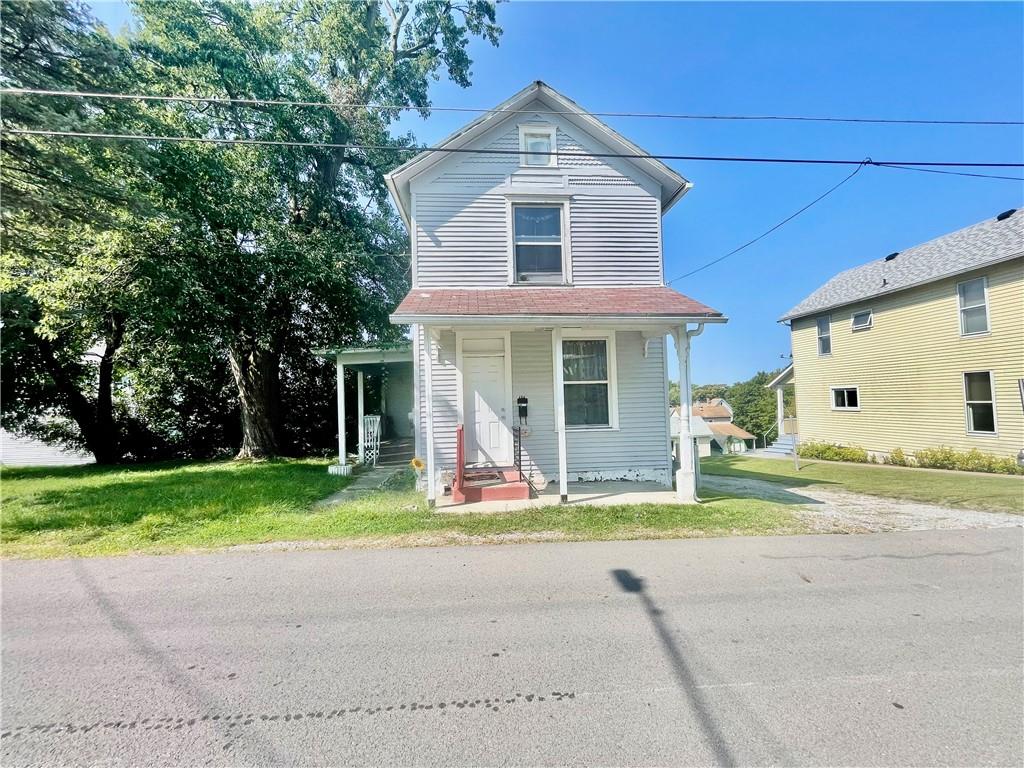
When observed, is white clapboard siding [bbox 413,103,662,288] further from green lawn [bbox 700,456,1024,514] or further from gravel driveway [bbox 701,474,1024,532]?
green lawn [bbox 700,456,1024,514]

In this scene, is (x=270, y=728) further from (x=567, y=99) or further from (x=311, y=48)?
(x=311, y=48)

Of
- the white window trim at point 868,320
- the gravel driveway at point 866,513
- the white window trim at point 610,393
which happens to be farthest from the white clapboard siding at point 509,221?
the white window trim at point 868,320

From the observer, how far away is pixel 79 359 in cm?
1440

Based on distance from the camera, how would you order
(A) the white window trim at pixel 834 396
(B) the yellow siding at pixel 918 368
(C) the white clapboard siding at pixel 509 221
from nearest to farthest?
(C) the white clapboard siding at pixel 509 221
(B) the yellow siding at pixel 918 368
(A) the white window trim at pixel 834 396

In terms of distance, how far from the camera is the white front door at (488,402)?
876 centimetres

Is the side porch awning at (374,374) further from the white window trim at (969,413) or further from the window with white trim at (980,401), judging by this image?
the window with white trim at (980,401)

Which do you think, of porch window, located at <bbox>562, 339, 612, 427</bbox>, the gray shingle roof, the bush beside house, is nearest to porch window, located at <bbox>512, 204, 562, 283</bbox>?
porch window, located at <bbox>562, 339, 612, 427</bbox>

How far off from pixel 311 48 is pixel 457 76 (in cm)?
568

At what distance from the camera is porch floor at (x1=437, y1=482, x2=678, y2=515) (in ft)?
23.0

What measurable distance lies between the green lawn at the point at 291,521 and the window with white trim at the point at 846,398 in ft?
47.5

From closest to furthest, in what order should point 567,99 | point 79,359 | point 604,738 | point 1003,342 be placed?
point 604,738 → point 567,99 → point 1003,342 → point 79,359

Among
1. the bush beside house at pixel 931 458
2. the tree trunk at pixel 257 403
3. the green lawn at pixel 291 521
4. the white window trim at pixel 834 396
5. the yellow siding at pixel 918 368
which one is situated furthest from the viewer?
the white window trim at pixel 834 396

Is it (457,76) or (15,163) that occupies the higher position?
(457,76)

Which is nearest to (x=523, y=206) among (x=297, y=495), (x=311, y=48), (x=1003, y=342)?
(x=297, y=495)
